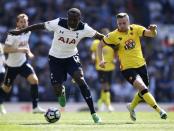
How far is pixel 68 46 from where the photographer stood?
17.4 meters

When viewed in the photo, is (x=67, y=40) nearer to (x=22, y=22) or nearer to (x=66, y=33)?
(x=66, y=33)

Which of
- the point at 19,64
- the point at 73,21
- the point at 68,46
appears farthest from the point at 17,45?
the point at 73,21

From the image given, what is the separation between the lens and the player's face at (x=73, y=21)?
16.8m

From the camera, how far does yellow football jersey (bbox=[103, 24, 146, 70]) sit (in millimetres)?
17516

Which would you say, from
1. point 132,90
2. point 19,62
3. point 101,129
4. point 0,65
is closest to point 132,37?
point 101,129

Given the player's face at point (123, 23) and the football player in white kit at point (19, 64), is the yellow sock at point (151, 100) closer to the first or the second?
the player's face at point (123, 23)

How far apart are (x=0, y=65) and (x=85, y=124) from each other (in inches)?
256

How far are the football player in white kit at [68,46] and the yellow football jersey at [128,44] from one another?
348 mm

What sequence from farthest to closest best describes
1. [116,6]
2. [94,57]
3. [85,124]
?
[116,6], [94,57], [85,124]

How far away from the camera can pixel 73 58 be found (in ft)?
57.5

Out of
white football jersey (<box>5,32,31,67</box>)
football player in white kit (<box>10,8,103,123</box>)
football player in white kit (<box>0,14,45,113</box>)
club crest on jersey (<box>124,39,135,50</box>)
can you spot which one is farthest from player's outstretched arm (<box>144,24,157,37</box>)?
white football jersey (<box>5,32,31,67</box>)

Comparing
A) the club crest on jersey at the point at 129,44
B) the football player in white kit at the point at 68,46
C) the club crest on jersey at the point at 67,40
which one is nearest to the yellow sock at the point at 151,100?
the football player in white kit at the point at 68,46

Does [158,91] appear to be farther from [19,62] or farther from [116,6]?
[19,62]

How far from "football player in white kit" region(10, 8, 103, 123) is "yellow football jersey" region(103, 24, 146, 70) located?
0.35 meters
